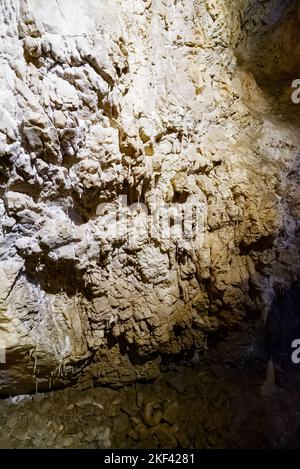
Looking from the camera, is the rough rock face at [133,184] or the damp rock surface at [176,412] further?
the damp rock surface at [176,412]

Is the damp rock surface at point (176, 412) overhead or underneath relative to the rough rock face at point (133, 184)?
underneath

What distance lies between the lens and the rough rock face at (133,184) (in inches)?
64.0

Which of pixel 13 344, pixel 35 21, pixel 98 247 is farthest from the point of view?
pixel 98 247

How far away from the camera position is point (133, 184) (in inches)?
80.5

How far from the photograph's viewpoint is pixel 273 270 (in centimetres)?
258

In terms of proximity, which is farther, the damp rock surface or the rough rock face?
the damp rock surface

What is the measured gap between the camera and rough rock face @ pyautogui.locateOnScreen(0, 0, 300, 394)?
64.0 inches

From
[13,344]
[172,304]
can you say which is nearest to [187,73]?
[172,304]

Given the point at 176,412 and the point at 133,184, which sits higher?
the point at 133,184

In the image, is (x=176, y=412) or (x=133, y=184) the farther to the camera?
(x=176, y=412)

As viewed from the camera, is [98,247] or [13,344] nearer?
[13,344]

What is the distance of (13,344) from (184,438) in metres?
1.54

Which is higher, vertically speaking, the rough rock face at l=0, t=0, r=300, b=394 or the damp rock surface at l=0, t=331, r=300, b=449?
the rough rock face at l=0, t=0, r=300, b=394
